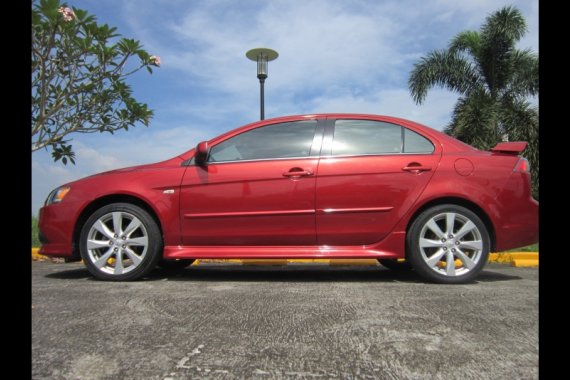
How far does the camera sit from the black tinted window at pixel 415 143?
11.1ft

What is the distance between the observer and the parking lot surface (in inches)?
52.6

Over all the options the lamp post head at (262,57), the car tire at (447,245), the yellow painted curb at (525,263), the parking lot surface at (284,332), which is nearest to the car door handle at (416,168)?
the car tire at (447,245)

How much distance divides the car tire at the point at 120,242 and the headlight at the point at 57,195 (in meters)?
0.35

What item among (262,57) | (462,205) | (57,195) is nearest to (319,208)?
(462,205)

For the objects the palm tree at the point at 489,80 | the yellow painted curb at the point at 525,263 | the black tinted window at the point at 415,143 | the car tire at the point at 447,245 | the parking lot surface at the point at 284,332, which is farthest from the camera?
the palm tree at the point at 489,80

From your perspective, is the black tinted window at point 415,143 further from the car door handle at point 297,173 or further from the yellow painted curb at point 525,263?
the yellow painted curb at point 525,263

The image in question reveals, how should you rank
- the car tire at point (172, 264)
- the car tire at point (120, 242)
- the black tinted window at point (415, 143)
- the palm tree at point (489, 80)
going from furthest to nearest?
the palm tree at point (489, 80)
the car tire at point (172, 264)
the black tinted window at point (415, 143)
the car tire at point (120, 242)

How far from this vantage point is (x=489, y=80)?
47.7 feet

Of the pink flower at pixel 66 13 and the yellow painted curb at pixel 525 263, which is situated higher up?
the pink flower at pixel 66 13

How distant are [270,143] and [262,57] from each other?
17.6 ft

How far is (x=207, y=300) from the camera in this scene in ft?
7.84

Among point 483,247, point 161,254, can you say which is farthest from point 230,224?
point 483,247

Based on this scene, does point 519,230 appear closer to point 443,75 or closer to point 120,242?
point 120,242

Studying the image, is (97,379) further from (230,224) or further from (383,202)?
(383,202)
